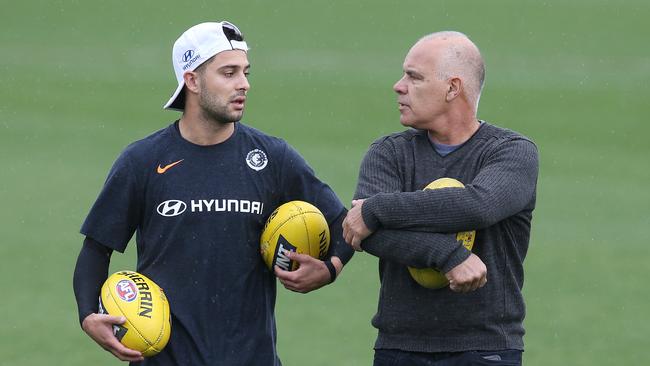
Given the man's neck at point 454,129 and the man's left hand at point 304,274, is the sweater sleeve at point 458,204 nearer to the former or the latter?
the man's neck at point 454,129

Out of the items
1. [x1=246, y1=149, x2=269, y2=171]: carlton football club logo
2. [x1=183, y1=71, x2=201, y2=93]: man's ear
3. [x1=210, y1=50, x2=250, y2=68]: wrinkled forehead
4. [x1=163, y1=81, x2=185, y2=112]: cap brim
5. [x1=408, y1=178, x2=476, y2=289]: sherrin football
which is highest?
[x1=210, y1=50, x2=250, y2=68]: wrinkled forehead

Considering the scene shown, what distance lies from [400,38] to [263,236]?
63.4 feet

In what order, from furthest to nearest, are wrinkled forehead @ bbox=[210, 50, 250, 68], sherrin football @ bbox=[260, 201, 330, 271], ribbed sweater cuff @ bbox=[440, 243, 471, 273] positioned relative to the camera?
wrinkled forehead @ bbox=[210, 50, 250, 68] → sherrin football @ bbox=[260, 201, 330, 271] → ribbed sweater cuff @ bbox=[440, 243, 471, 273]

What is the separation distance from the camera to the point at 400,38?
82.9 feet

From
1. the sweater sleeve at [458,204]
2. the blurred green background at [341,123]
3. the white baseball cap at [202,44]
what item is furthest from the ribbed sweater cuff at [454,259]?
the blurred green background at [341,123]

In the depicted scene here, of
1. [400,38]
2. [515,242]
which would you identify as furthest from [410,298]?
[400,38]

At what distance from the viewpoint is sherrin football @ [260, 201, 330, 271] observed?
6.18 m

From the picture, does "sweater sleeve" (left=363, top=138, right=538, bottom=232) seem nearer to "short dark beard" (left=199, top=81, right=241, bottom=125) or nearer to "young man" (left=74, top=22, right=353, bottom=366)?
"young man" (left=74, top=22, right=353, bottom=366)

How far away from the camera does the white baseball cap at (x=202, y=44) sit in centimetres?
632

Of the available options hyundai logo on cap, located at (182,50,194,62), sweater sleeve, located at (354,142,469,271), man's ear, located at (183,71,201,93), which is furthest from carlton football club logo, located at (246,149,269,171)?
sweater sleeve, located at (354,142,469,271)

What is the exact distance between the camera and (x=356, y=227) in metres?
5.72

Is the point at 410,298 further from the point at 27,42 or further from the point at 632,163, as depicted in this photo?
the point at 27,42

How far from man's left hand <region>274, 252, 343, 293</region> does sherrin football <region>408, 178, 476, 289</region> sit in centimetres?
66

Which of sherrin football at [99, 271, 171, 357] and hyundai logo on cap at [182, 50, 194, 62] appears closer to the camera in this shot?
sherrin football at [99, 271, 171, 357]
